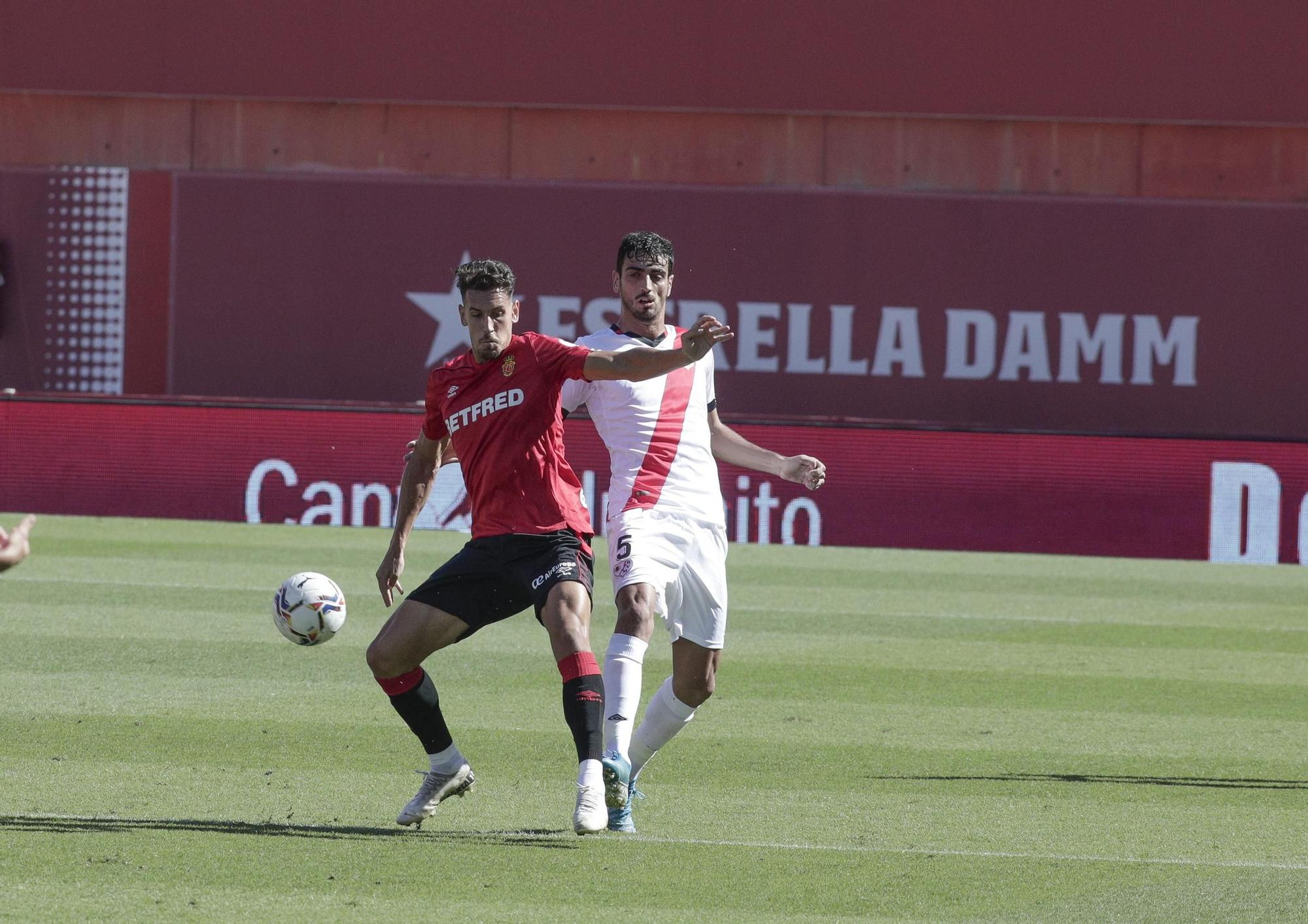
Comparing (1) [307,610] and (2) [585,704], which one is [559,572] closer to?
(2) [585,704]

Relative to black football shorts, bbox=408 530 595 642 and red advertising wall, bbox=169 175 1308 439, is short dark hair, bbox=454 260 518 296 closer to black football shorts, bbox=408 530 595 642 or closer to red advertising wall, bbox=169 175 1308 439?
black football shorts, bbox=408 530 595 642

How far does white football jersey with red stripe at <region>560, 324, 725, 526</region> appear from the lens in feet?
22.8

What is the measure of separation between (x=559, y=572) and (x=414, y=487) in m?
0.74

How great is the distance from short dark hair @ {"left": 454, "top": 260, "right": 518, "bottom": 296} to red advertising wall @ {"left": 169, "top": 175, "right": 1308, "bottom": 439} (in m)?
14.5

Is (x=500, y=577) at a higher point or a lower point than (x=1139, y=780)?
higher

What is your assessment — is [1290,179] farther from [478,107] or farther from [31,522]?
[31,522]

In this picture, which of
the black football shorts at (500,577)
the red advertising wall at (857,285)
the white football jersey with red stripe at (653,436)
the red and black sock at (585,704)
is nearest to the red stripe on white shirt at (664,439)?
the white football jersey with red stripe at (653,436)

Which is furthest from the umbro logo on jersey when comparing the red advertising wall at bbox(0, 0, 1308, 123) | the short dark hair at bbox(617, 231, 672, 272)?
the red advertising wall at bbox(0, 0, 1308, 123)

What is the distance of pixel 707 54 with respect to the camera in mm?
21984

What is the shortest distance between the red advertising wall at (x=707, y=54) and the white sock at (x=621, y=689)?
52.9 feet

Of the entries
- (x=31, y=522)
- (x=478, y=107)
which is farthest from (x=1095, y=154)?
(x=31, y=522)

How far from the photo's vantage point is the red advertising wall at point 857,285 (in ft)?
68.9

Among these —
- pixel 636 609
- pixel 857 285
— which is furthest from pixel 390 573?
pixel 857 285

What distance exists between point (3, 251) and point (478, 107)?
230 inches
